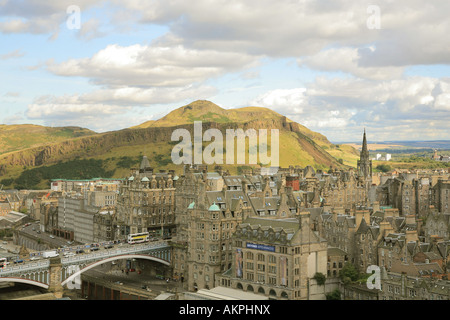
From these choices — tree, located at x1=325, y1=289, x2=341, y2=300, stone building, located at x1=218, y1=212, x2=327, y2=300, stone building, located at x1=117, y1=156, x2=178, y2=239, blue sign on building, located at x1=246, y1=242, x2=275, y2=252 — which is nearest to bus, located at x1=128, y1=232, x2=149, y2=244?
stone building, located at x1=117, y1=156, x2=178, y2=239

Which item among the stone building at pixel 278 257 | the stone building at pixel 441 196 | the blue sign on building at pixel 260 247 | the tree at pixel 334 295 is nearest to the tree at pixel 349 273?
the tree at pixel 334 295

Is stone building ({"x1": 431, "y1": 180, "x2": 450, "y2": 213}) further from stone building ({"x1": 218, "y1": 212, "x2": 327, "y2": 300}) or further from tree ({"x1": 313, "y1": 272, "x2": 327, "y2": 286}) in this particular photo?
tree ({"x1": 313, "y1": 272, "x2": 327, "y2": 286})

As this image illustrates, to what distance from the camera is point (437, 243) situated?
84125 millimetres

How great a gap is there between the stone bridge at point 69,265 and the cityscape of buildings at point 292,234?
3570 millimetres

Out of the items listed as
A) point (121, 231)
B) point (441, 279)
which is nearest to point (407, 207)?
point (441, 279)

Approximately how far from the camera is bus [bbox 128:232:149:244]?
11462cm

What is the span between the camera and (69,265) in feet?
319

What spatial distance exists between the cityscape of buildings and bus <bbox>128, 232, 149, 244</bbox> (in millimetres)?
5021

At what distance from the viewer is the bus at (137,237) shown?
11462 centimetres

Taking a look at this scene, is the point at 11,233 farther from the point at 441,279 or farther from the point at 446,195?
the point at 441,279

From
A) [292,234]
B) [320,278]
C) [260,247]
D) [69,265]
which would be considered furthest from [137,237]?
[320,278]

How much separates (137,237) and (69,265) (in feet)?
67.0

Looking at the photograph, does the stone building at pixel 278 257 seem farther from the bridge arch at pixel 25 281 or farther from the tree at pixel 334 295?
the bridge arch at pixel 25 281

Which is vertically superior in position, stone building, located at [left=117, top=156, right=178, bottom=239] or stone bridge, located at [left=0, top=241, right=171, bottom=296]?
stone building, located at [left=117, top=156, right=178, bottom=239]
